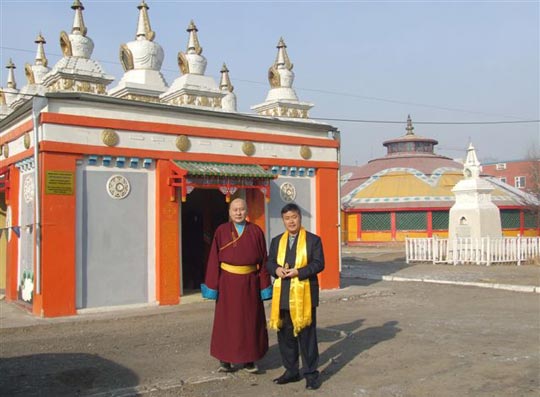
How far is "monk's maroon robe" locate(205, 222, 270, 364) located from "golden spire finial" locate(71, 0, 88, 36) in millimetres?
9331

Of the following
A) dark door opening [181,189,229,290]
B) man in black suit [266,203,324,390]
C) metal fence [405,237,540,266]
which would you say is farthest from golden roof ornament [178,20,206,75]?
metal fence [405,237,540,266]

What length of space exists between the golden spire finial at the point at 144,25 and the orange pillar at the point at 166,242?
16.7ft

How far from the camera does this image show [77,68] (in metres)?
12.6

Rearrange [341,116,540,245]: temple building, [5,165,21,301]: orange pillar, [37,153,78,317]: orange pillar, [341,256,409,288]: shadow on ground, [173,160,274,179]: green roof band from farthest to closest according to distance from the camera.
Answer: [341,116,540,245]: temple building
[341,256,409,288]: shadow on ground
[5,165,21,301]: orange pillar
[173,160,274,179]: green roof band
[37,153,78,317]: orange pillar

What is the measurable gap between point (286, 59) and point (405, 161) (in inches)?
1009

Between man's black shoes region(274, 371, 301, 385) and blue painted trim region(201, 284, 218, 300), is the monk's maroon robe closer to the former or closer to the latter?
blue painted trim region(201, 284, 218, 300)

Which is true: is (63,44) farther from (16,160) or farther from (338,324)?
(338,324)

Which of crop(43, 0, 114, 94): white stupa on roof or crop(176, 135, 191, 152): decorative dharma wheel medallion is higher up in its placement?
crop(43, 0, 114, 94): white stupa on roof

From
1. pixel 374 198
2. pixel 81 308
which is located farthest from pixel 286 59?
pixel 374 198

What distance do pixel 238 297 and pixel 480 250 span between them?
53.2 feet

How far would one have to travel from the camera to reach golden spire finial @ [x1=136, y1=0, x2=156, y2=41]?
14.7 metres

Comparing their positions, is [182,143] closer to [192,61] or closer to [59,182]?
[59,182]

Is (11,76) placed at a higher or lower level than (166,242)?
higher

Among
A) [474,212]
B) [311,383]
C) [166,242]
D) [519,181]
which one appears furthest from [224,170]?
[519,181]
